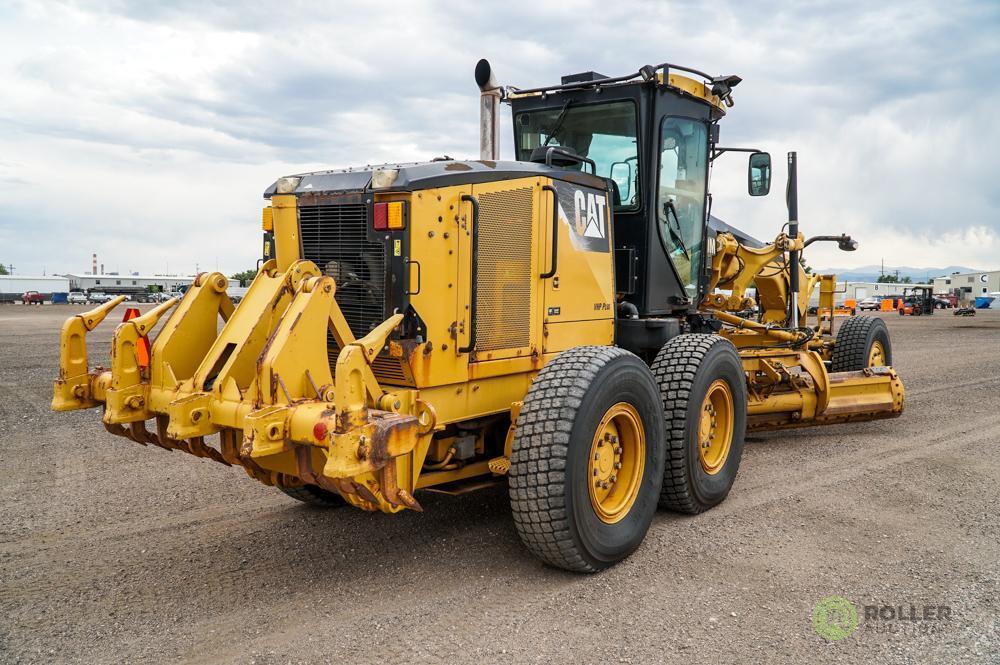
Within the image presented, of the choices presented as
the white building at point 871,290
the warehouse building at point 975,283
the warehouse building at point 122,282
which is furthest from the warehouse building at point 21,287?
the warehouse building at point 975,283

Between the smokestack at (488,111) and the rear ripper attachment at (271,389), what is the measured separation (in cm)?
180

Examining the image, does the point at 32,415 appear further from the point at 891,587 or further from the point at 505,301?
the point at 891,587

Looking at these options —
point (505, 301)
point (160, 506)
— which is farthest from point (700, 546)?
point (160, 506)

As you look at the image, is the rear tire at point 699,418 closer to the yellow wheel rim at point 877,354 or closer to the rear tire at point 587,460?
the rear tire at point 587,460

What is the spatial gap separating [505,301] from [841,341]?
6.92 metres

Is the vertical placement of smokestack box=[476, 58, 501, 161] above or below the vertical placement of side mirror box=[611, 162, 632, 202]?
above

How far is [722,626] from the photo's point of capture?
3.82m

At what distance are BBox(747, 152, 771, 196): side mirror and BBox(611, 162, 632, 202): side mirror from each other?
1.65m

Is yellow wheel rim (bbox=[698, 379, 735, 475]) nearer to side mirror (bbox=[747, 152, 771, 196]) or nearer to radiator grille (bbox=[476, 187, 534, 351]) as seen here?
radiator grille (bbox=[476, 187, 534, 351])

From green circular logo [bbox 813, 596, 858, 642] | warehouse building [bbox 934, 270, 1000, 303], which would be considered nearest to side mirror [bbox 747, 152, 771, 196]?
green circular logo [bbox 813, 596, 858, 642]

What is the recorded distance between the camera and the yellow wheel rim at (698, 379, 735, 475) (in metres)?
5.70

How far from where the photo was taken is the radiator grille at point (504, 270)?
4.54 meters

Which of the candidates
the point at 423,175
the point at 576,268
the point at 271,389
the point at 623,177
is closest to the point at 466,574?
the point at 271,389

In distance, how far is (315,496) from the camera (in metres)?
5.64
